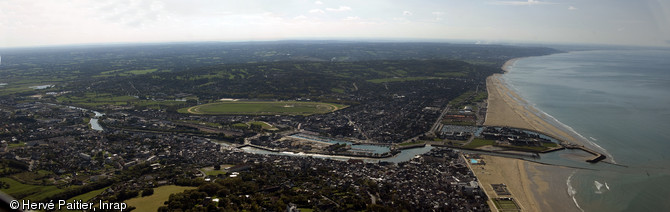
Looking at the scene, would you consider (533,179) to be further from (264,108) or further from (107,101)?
(107,101)

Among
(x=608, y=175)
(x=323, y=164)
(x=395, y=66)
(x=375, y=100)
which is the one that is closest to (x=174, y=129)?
(x=323, y=164)

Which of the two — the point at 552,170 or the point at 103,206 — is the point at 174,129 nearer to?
the point at 103,206

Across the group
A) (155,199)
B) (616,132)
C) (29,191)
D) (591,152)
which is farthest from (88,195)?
(616,132)

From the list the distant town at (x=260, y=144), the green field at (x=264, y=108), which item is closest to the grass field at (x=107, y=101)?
the distant town at (x=260, y=144)

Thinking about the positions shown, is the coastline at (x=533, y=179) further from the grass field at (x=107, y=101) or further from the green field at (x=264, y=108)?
the grass field at (x=107, y=101)

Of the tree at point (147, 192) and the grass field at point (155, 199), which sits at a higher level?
the tree at point (147, 192)
